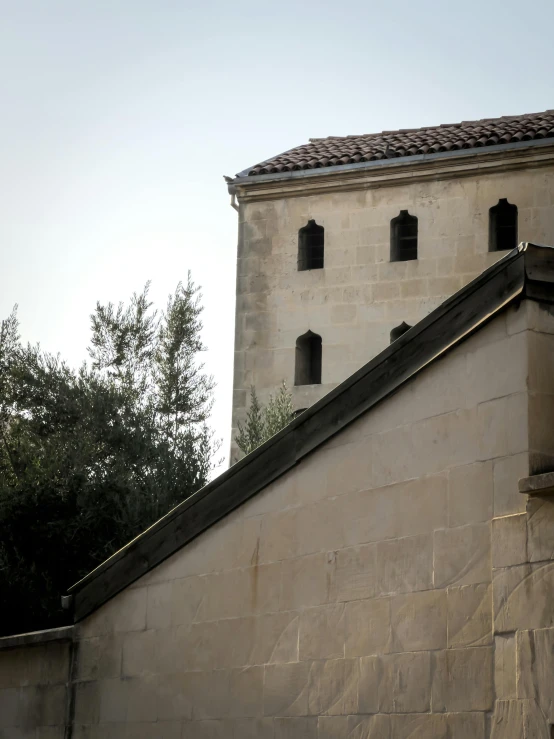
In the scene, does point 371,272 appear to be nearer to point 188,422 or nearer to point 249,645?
point 188,422

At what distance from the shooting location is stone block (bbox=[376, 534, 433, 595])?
8289 millimetres

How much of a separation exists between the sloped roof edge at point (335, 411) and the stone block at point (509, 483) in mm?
1003

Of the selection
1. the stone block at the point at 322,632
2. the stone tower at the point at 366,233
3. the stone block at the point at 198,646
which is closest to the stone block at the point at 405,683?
the stone block at the point at 322,632

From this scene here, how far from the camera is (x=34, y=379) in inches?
810

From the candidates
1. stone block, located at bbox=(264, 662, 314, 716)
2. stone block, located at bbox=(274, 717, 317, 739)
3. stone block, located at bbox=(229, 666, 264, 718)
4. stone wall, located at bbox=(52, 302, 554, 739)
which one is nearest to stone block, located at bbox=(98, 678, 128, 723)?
stone wall, located at bbox=(52, 302, 554, 739)

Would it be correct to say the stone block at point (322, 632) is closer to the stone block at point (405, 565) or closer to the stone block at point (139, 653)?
the stone block at point (405, 565)

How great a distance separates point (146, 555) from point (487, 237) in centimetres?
1334

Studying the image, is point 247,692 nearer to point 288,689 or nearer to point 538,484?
point 288,689

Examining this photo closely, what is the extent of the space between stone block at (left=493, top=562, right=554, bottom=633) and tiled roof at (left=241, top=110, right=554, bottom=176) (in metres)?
16.2

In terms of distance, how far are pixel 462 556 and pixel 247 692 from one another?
106 inches

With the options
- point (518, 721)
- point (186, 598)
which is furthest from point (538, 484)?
point (186, 598)

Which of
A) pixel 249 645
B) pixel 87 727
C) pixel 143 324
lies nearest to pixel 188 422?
pixel 143 324

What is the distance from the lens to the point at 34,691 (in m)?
12.2

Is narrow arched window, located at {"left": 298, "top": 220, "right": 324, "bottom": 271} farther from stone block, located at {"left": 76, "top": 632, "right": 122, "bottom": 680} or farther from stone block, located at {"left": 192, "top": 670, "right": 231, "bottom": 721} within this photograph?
stone block, located at {"left": 192, "top": 670, "right": 231, "bottom": 721}
